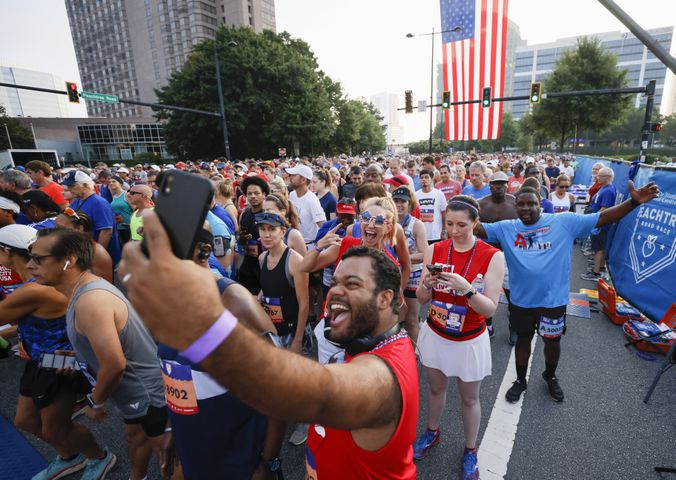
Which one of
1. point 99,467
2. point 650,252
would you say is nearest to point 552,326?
point 650,252

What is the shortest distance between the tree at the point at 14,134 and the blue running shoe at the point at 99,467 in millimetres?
69632

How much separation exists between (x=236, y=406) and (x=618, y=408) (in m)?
3.65

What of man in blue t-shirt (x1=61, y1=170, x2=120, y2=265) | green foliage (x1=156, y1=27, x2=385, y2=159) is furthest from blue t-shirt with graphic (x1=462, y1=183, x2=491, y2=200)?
green foliage (x1=156, y1=27, x2=385, y2=159)

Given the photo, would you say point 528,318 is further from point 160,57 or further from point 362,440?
point 160,57

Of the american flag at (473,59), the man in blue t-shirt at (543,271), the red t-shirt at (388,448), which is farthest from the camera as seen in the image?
the american flag at (473,59)

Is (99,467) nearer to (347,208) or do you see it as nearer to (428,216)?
(347,208)

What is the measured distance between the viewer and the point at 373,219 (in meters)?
3.13

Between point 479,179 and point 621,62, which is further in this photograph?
point 621,62

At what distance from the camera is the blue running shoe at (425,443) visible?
2844mm

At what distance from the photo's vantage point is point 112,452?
3041 mm

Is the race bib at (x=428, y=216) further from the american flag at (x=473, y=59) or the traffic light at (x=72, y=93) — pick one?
the traffic light at (x=72, y=93)

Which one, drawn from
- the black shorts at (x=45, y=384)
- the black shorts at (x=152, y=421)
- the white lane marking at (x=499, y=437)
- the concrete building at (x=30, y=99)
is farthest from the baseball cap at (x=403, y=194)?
the concrete building at (x=30, y=99)

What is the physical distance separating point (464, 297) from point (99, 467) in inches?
130

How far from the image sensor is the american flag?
1709 centimetres
